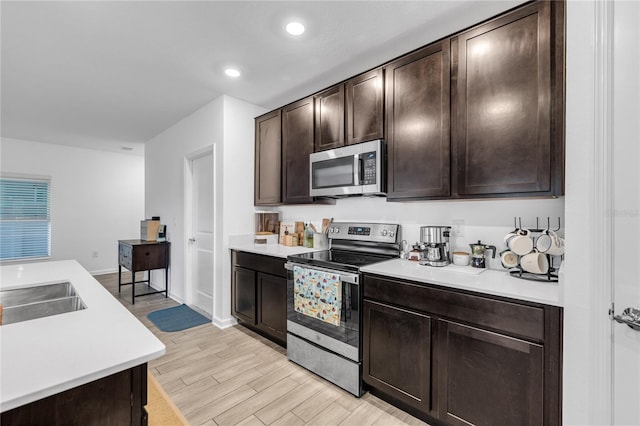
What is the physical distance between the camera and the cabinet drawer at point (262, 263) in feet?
8.59

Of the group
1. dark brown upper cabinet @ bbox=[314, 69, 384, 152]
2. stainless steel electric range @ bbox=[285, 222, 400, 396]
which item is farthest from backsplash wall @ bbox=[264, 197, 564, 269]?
dark brown upper cabinet @ bbox=[314, 69, 384, 152]

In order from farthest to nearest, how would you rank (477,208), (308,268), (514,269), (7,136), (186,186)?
(7,136)
(186,186)
(308,268)
(477,208)
(514,269)

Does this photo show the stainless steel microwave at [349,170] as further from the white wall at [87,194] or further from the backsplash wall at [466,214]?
the white wall at [87,194]

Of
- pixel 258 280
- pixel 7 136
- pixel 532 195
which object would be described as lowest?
pixel 258 280

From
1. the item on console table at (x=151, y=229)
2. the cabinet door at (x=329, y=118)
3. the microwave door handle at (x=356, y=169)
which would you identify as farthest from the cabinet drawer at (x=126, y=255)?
the microwave door handle at (x=356, y=169)

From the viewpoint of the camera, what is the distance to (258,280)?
2848mm

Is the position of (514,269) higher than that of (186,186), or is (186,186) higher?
(186,186)

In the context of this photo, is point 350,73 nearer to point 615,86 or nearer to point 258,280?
point 615,86

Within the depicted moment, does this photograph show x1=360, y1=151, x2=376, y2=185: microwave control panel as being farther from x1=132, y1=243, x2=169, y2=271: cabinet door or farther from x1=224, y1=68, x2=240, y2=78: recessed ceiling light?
x1=132, y1=243, x2=169, y2=271: cabinet door

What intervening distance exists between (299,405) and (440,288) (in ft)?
3.92

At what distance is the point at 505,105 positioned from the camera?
1.67 meters

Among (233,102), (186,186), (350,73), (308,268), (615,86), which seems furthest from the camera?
(186,186)

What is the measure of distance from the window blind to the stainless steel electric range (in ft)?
18.1

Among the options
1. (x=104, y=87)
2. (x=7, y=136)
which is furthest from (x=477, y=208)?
(x=7, y=136)
